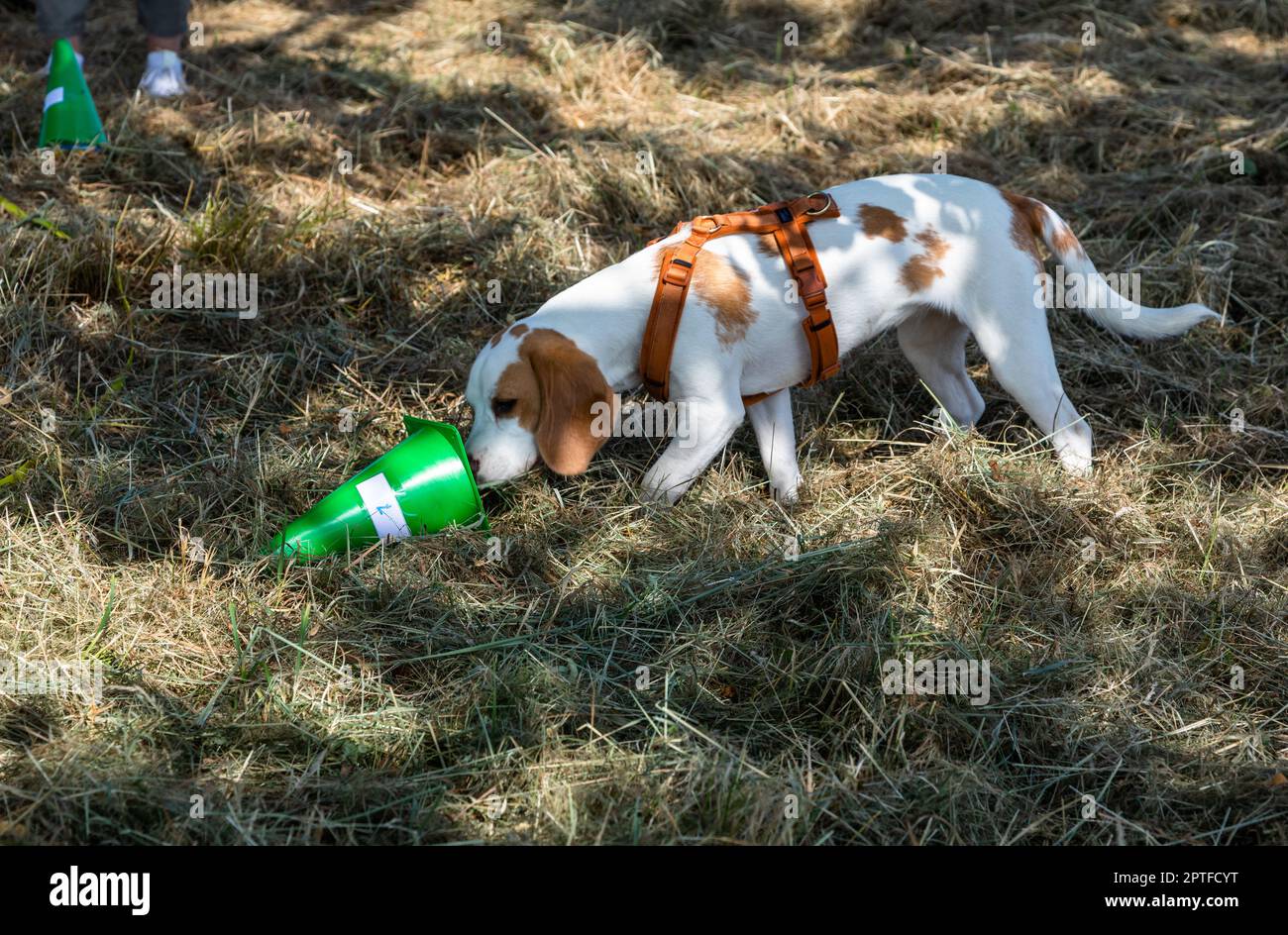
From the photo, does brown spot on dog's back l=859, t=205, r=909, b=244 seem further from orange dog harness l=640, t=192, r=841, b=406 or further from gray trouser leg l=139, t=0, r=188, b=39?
gray trouser leg l=139, t=0, r=188, b=39

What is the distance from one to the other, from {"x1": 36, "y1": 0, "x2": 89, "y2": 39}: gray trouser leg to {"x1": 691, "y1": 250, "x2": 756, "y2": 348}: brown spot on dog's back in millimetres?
4045

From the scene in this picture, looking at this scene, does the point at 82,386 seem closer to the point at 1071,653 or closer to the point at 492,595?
the point at 492,595

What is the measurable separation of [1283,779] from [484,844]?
1.81 meters

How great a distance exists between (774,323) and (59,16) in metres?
4.30

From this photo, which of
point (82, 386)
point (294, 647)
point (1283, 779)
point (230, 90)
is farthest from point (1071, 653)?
point (230, 90)

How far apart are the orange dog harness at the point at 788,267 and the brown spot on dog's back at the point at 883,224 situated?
88mm

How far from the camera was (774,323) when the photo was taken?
3.58m

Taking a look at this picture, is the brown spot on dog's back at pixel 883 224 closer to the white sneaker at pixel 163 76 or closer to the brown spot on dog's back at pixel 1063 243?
the brown spot on dog's back at pixel 1063 243

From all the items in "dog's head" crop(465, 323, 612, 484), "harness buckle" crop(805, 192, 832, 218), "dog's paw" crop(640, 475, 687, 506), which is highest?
"harness buckle" crop(805, 192, 832, 218)

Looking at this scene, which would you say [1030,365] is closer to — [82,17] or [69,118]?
[69,118]

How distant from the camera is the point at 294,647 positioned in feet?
9.84

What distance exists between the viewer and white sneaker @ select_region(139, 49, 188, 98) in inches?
231

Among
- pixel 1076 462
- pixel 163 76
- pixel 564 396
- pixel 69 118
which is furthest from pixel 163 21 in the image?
pixel 1076 462

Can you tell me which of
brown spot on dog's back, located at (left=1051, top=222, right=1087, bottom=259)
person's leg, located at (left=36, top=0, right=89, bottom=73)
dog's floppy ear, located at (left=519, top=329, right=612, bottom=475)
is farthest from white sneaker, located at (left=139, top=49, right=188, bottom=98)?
brown spot on dog's back, located at (left=1051, top=222, right=1087, bottom=259)
